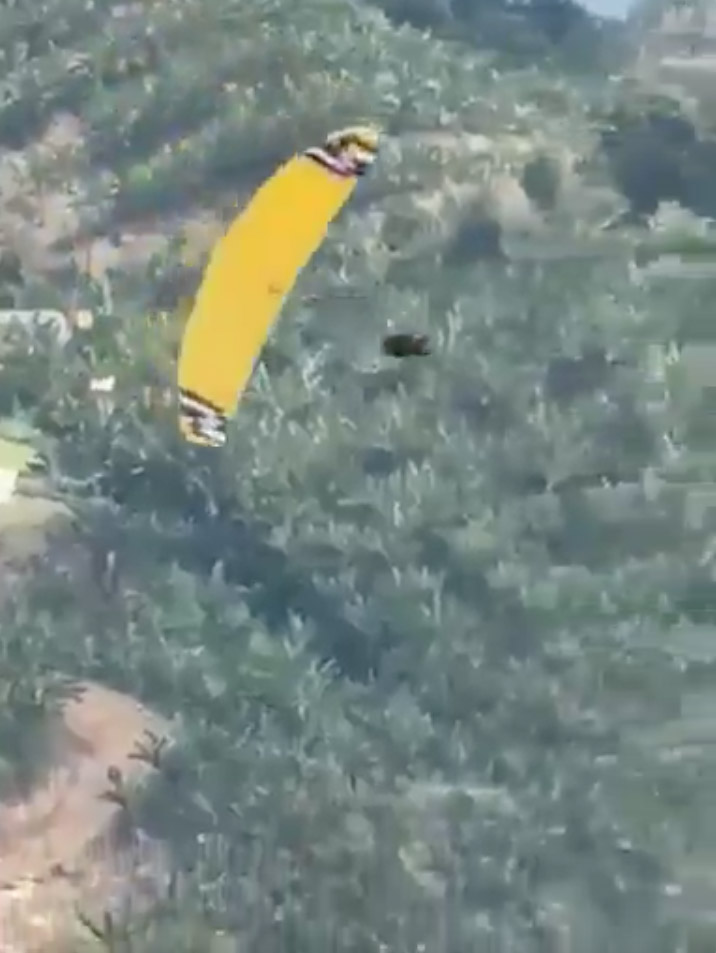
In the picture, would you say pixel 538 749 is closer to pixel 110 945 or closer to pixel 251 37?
pixel 110 945

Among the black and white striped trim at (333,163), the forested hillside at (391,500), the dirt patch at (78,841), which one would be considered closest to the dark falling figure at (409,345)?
the forested hillside at (391,500)

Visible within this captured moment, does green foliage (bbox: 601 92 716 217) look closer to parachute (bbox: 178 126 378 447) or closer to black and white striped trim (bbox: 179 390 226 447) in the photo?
parachute (bbox: 178 126 378 447)

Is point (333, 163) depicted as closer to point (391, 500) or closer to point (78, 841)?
point (391, 500)

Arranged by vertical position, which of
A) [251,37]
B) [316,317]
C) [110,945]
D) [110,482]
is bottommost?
[110,945]

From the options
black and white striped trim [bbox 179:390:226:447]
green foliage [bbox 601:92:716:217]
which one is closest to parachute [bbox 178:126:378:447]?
black and white striped trim [bbox 179:390:226:447]

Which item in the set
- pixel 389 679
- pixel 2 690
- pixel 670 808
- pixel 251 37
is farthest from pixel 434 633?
pixel 251 37

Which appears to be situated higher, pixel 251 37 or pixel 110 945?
pixel 251 37
